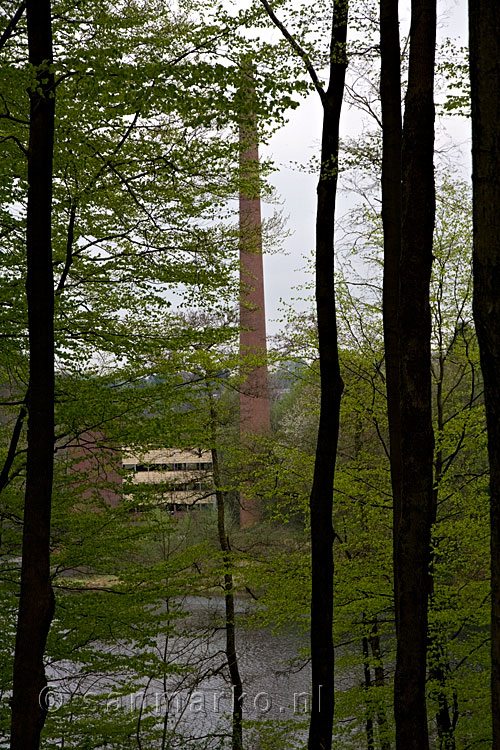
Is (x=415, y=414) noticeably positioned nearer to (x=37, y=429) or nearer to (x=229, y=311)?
(x=37, y=429)

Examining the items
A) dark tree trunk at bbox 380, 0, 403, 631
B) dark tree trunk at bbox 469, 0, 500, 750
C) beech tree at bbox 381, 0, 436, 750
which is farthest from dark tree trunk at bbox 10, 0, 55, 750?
dark tree trunk at bbox 469, 0, 500, 750

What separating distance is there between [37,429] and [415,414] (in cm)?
282

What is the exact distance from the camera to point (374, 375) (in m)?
11.0

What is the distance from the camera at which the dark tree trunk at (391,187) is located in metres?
6.72

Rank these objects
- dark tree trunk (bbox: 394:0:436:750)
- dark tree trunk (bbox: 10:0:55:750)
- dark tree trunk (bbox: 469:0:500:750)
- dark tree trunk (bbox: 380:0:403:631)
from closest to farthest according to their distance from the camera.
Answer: dark tree trunk (bbox: 469:0:500:750)
dark tree trunk (bbox: 394:0:436:750)
dark tree trunk (bbox: 10:0:55:750)
dark tree trunk (bbox: 380:0:403:631)

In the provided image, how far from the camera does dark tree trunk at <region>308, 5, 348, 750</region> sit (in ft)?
22.3

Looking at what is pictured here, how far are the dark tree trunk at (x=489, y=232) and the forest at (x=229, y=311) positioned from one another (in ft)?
0.03

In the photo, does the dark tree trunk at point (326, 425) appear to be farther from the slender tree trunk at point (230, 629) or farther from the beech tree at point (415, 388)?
the slender tree trunk at point (230, 629)

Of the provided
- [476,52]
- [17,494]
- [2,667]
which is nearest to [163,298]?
[17,494]

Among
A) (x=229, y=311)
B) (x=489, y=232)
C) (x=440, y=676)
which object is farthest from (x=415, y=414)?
(x=440, y=676)

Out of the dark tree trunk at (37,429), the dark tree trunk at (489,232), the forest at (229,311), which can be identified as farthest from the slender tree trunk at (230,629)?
the dark tree trunk at (489,232)

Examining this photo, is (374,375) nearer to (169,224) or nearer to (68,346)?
(169,224)

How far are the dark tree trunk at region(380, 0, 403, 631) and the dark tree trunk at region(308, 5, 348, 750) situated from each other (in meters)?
0.43

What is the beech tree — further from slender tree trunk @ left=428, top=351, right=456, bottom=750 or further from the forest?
slender tree trunk @ left=428, top=351, right=456, bottom=750
